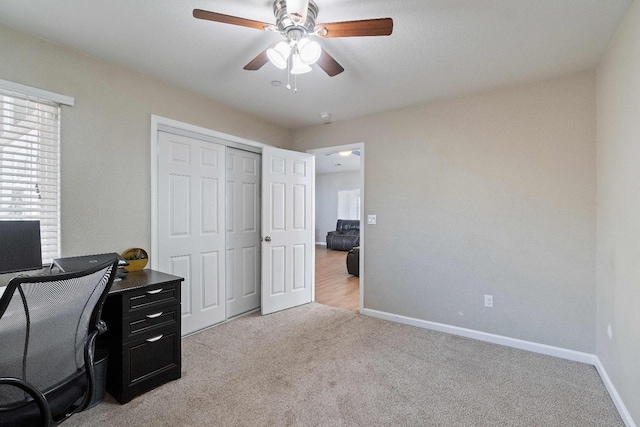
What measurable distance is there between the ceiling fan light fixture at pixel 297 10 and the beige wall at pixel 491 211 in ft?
6.81

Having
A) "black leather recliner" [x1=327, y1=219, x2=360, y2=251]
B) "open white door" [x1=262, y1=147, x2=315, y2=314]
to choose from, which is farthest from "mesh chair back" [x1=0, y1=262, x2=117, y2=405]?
"black leather recliner" [x1=327, y1=219, x2=360, y2=251]

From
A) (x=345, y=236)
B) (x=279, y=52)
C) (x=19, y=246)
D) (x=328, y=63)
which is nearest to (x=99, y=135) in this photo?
(x=19, y=246)

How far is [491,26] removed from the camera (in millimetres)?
1918

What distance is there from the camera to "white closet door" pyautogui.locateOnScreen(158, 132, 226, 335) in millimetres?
2828

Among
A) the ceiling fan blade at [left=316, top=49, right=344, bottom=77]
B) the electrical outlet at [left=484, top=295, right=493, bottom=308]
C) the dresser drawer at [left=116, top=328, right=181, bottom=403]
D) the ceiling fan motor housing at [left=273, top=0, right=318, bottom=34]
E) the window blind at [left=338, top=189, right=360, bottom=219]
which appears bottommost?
the dresser drawer at [left=116, top=328, right=181, bottom=403]

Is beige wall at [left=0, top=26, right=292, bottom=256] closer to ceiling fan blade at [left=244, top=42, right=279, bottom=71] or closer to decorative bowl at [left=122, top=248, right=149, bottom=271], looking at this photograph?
decorative bowl at [left=122, top=248, right=149, bottom=271]

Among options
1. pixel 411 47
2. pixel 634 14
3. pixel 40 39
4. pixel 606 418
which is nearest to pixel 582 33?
pixel 634 14

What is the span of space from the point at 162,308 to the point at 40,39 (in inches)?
79.3

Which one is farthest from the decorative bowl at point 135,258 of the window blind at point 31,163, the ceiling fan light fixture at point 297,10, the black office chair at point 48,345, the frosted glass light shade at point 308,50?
the ceiling fan light fixture at point 297,10

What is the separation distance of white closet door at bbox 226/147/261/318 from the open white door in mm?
239

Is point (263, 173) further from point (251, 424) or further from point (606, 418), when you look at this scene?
point (606, 418)

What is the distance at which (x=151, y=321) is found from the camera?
2070mm

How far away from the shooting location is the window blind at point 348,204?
32.9 feet

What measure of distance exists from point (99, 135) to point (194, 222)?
1.07m
